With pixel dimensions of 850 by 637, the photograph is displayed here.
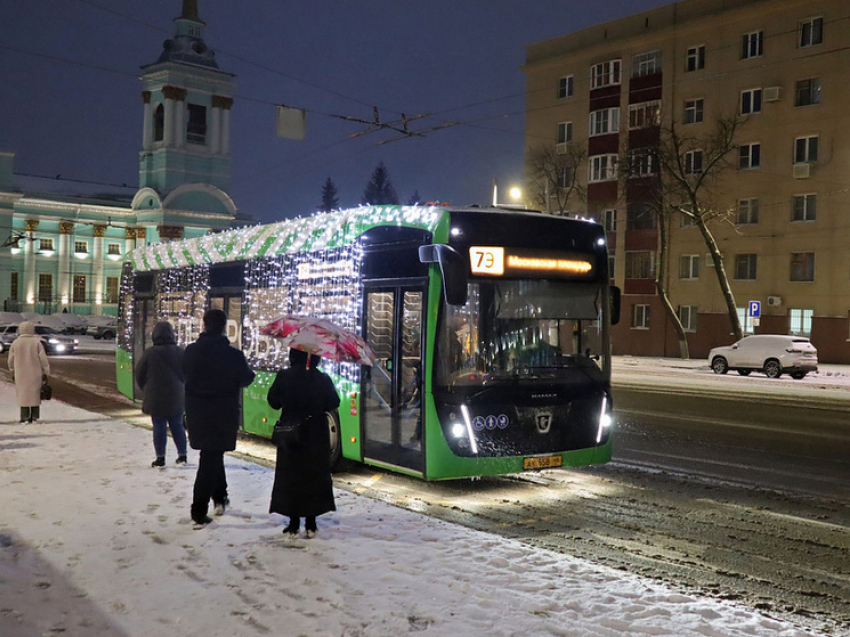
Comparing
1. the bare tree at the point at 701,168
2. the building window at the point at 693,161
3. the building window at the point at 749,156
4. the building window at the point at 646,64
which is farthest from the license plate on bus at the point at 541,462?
the building window at the point at 646,64

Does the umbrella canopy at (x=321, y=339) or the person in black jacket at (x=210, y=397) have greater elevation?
the umbrella canopy at (x=321, y=339)

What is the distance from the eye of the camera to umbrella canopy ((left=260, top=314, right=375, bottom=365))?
23.4ft

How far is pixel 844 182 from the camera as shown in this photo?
137ft

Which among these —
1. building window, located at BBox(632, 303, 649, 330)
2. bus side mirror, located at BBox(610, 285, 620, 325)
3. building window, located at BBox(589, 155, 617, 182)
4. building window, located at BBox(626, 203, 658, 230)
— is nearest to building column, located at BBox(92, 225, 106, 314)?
building window, located at BBox(589, 155, 617, 182)

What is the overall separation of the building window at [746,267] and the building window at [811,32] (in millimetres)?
10390

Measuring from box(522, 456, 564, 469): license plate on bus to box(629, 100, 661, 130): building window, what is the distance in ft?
132

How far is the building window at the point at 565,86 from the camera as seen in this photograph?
5434 cm

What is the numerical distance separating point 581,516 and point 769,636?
362 cm

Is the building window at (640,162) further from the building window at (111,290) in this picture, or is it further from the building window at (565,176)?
the building window at (111,290)

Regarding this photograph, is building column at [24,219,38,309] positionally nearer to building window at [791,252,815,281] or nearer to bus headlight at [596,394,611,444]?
building window at [791,252,815,281]

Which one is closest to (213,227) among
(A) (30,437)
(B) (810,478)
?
(A) (30,437)

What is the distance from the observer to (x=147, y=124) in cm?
7506

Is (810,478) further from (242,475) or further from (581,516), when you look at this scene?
(242,475)

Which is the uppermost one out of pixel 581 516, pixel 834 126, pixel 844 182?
pixel 834 126
